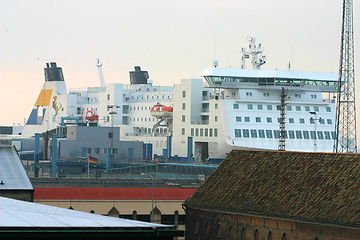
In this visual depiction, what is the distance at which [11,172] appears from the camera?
5578cm

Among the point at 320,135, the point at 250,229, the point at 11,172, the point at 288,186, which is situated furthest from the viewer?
the point at 320,135

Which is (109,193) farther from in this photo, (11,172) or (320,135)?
(320,135)

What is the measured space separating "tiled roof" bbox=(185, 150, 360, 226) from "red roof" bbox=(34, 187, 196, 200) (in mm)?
8832

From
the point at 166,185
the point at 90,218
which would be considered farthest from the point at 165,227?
the point at 166,185

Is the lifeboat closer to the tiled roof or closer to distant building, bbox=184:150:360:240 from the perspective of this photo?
the tiled roof

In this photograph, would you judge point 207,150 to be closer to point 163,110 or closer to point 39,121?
point 163,110

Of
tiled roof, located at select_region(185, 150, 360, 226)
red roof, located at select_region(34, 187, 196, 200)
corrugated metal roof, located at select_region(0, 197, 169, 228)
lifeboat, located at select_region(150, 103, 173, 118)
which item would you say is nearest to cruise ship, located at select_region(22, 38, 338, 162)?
lifeboat, located at select_region(150, 103, 173, 118)

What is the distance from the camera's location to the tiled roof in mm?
45688

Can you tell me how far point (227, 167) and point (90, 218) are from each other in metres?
27.1

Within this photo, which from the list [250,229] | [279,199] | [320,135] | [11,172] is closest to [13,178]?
[11,172]

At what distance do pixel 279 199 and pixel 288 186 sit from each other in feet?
3.70

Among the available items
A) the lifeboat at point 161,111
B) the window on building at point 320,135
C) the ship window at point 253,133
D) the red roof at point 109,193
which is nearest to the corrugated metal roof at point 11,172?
the red roof at point 109,193

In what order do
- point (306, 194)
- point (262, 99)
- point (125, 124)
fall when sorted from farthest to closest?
point (125, 124), point (262, 99), point (306, 194)

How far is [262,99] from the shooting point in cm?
10688
